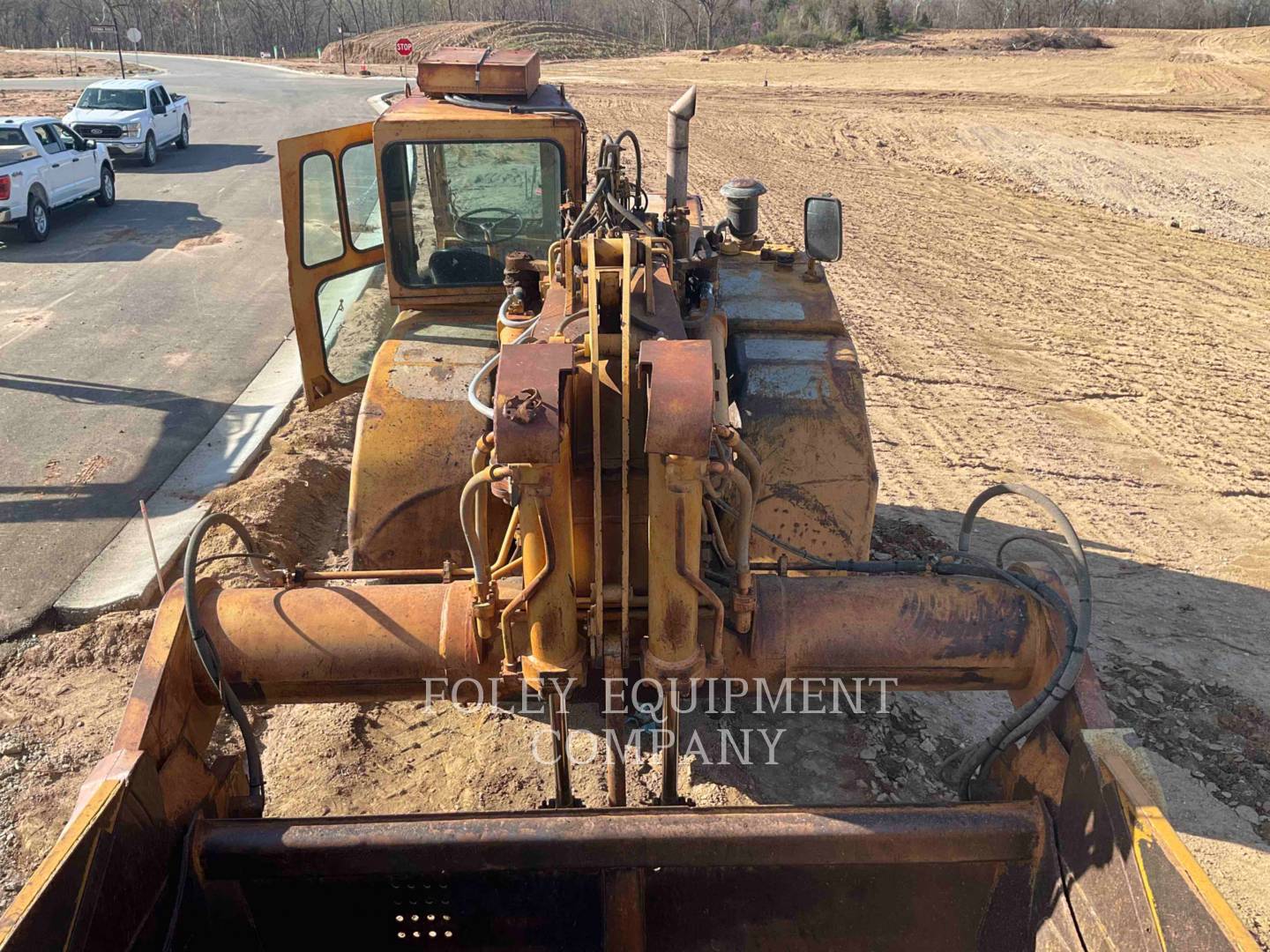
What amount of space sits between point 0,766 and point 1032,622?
4.34 metres

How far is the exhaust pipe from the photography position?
579cm

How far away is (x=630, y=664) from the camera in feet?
10.6

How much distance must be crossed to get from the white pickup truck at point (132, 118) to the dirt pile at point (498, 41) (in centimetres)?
2170

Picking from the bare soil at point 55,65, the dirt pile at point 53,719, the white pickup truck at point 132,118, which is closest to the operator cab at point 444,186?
the dirt pile at point 53,719

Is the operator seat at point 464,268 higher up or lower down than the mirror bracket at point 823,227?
lower down

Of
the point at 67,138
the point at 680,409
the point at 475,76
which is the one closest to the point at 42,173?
the point at 67,138

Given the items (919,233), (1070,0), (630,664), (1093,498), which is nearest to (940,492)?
(1093,498)

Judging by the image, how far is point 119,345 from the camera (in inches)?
396

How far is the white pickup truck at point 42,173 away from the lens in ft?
46.5

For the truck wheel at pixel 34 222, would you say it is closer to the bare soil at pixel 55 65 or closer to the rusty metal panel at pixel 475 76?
the rusty metal panel at pixel 475 76

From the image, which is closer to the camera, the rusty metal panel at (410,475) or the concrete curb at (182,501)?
the rusty metal panel at (410,475)

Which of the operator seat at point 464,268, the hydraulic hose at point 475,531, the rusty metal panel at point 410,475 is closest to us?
the hydraulic hose at point 475,531

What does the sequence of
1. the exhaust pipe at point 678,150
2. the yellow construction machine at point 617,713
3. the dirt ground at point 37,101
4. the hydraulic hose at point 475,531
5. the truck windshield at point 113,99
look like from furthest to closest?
the dirt ground at point 37,101 < the truck windshield at point 113,99 < the exhaust pipe at point 678,150 < the hydraulic hose at point 475,531 < the yellow construction machine at point 617,713

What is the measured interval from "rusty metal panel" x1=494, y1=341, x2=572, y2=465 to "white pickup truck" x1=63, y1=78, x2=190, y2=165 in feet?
68.5
